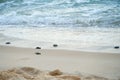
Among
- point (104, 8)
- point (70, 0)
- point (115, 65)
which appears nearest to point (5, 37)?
point (115, 65)

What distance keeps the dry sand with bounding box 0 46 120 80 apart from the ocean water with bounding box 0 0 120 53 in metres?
0.46

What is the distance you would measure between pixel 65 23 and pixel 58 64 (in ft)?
12.1

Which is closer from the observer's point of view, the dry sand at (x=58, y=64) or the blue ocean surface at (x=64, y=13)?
the dry sand at (x=58, y=64)

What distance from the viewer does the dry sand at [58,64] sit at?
160 inches

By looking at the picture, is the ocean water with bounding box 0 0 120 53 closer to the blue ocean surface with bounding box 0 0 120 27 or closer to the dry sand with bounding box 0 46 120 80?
the blue ocean surface with bounding box 0 0 120 27

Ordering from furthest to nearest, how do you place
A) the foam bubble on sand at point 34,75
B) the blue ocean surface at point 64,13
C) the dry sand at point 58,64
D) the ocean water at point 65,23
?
1. the blue ocean surface at point 64,13
2. the ocean water at point 65,23
3. the dry sand at point 58,64
4. the foam bubble on sand at point 34,75

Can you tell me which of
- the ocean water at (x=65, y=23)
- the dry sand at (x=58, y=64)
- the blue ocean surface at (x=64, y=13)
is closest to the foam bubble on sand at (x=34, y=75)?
the dry sand at (x=58, y=64)

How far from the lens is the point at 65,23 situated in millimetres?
8344

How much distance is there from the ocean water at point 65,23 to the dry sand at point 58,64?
0.46 meters

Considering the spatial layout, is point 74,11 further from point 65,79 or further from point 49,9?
point 65,79

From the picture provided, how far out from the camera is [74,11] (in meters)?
9.89

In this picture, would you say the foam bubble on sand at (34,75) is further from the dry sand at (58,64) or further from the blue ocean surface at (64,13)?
the blue ocean surface at (64,13)

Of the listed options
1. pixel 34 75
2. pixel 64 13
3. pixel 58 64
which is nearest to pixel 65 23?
pixel 64 13

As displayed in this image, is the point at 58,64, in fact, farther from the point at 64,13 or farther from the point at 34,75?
the point at 64,13
